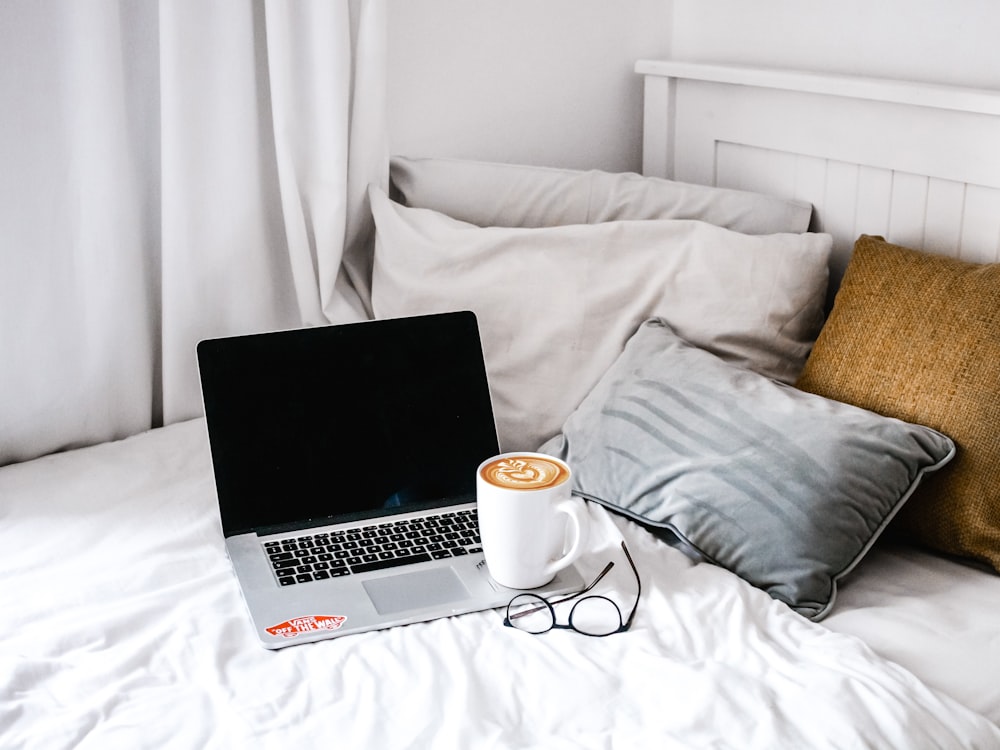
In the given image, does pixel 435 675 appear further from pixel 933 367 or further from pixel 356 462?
pixel 933 367

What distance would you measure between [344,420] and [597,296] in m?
0.38

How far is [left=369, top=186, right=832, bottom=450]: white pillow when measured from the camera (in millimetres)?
1313

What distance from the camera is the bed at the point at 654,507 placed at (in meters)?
0.83

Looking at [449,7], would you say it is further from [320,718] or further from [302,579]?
[320,718]

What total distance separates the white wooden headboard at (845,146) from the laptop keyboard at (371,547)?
70cm

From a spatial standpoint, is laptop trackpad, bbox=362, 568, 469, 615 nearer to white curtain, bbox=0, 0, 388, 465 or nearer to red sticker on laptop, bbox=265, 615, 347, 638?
red sticker on laptop, bbox=265, 615, 347, 638

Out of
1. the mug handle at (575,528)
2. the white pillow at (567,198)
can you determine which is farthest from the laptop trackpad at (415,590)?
the white pillow at (567,198)

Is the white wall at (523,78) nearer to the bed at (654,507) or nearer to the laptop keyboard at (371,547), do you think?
the bed at (654,507)

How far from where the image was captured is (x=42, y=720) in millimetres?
822

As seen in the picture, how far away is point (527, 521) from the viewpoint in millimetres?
977

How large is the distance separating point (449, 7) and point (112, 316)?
71cm

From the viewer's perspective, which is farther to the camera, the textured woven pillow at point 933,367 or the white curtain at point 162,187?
the white curtain at point 162,187

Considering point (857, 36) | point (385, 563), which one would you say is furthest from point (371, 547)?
point (857, 36)

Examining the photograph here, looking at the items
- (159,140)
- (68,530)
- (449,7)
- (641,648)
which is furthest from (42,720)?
(449,7)
